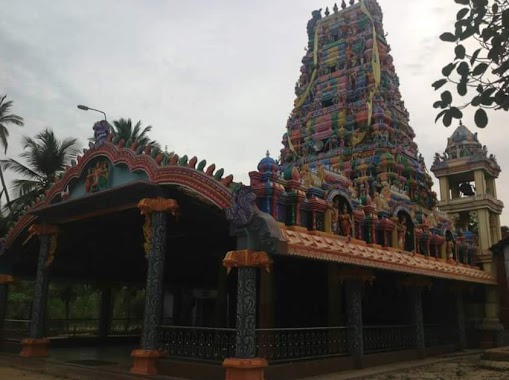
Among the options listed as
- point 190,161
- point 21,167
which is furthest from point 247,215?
point 21,167

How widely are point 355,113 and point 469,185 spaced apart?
285 inches

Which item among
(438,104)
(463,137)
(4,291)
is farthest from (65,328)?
(438,104)

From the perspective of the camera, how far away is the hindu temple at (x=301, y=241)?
1029cm

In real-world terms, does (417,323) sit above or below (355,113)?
below

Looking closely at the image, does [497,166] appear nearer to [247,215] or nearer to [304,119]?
[304,119]

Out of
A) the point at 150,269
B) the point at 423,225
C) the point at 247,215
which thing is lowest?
the point at 150,269

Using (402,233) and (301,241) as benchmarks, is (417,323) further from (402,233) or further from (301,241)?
(301,241)

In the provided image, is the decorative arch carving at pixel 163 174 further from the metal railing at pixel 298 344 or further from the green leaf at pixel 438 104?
the green leaf at pixel 438 104

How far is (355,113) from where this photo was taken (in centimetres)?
2092

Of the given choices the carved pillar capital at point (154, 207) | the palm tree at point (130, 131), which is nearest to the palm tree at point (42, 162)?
the palm tree at point (130, 131)

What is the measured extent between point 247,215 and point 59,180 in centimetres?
724

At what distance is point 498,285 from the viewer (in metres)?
20.1

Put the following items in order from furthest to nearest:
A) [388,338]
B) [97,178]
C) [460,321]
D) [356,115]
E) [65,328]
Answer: [356,115]
[65,328]
[460,321]
[388,338]
[97,178]

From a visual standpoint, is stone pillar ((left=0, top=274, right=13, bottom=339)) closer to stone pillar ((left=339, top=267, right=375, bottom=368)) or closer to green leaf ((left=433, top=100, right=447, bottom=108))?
stone pillar ((left=339, top=267, right=375, bottom=368))
